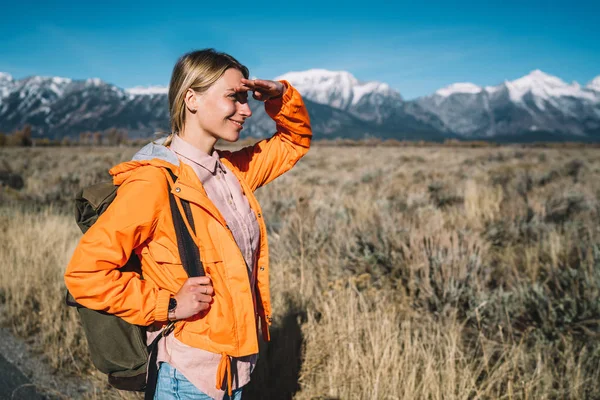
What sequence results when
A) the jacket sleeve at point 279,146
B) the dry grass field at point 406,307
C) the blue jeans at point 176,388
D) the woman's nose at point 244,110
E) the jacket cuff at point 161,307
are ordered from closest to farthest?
the jacket cuff at point 161,307 < the blue jeans at point 176,388 < the woman's nose at point 244,110 < the jacket sleeve at point 279,146 < the dry grass field at point 406,307

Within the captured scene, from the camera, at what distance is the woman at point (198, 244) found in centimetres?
113

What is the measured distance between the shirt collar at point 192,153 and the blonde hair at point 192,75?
0.24 ft

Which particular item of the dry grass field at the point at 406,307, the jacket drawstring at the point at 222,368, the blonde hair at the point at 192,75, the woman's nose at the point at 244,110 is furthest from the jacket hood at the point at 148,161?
the dry grass field at the point at 406,307

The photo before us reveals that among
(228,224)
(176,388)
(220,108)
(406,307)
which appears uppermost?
(220,108)

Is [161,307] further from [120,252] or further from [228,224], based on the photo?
[228,224]

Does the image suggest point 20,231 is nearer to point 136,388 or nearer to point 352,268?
point 352,268

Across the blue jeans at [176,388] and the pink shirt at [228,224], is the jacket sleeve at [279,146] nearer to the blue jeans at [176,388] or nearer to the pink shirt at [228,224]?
the pink shirt at [228,224]

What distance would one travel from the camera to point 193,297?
120 cm

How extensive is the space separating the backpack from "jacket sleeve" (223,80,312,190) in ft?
1.98

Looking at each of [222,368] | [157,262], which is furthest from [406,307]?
[157,262]

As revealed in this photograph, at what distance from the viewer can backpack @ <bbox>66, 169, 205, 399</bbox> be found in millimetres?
1222

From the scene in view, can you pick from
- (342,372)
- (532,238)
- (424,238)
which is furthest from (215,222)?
(532,238)

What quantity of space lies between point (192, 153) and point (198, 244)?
0.36 metres

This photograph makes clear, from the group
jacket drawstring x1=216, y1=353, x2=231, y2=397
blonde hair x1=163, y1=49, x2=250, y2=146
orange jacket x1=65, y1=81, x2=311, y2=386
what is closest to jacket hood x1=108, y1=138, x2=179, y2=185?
orange jacket x1=65, y1=81, x2=311, y2=386
